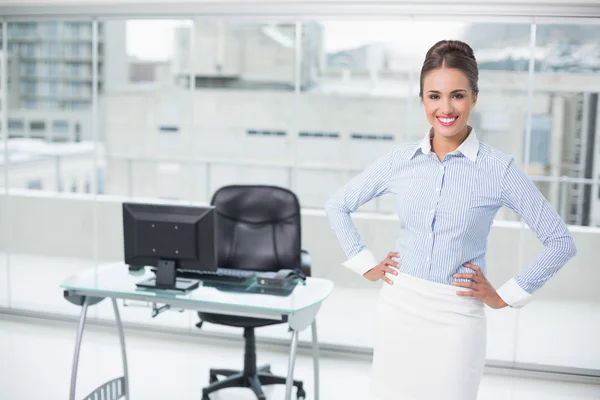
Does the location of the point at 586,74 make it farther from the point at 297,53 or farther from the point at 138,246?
the point at 138,246

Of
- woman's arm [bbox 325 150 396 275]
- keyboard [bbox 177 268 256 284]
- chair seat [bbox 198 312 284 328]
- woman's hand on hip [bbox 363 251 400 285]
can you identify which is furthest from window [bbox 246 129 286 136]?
woman's hand on hip [bbox 363 251 400 285]

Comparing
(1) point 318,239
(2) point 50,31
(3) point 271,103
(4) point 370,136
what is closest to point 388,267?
(1) point 318,239

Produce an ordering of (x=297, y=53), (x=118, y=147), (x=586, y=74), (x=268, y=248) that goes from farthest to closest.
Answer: (x=118, y=147)
(x=586, y=74)
(x=297, y=53)
(x=268, y=248)

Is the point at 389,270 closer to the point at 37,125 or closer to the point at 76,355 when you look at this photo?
the point at 76,355

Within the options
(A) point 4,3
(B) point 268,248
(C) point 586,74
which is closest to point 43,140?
(C) point 586,74

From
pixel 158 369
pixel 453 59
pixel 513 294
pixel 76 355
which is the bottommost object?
pixel 158 369

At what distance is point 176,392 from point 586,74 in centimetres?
2519

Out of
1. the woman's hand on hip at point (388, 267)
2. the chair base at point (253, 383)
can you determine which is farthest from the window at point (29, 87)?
the woman's hand on hip at point (388, 267)

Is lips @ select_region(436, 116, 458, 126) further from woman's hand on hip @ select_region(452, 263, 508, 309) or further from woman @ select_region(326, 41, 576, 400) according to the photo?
woman's hand on hip @ select_region(452, 263, 508, 309)

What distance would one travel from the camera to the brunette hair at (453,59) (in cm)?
166

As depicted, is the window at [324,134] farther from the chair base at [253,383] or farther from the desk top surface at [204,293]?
the desk top surface at [204,293]

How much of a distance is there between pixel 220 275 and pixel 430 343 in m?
1.55

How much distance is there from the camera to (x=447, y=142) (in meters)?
1.74

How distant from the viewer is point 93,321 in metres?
4.85
